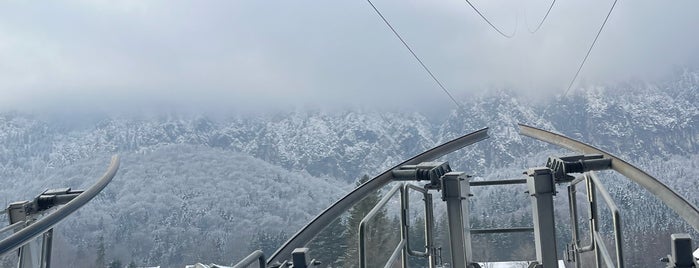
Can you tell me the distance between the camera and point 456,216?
3512mm

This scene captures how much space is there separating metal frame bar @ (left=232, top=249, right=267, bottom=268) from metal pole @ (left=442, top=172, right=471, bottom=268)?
→ 194 cm

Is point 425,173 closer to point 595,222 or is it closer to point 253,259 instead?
point 595,222

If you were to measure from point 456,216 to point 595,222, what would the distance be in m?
0.73

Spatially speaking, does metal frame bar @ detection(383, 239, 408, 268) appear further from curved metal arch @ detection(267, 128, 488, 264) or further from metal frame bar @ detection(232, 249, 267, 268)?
metal frame bar @ detection(232, 249, 267, 268)

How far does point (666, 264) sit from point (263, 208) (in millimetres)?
36738

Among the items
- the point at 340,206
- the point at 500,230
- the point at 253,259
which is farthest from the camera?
the point at 500,230

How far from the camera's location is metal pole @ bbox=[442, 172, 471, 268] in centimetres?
347

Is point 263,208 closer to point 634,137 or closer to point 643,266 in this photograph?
point 634,137

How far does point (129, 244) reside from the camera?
28.1 meters

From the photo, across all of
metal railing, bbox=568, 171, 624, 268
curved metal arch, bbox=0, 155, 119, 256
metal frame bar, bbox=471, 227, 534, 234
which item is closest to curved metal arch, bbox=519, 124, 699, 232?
metal railing, bbox=568, 171, 624, 268

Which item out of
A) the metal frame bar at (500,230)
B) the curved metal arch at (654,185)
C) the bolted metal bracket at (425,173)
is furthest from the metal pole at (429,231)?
the curved metal arch at (654,185)

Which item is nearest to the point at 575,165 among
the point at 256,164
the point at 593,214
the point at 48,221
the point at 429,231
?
the point at 593,214

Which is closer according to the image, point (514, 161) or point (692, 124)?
point (514, 161)

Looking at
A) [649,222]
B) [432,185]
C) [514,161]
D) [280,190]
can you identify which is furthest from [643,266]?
[280,190]
